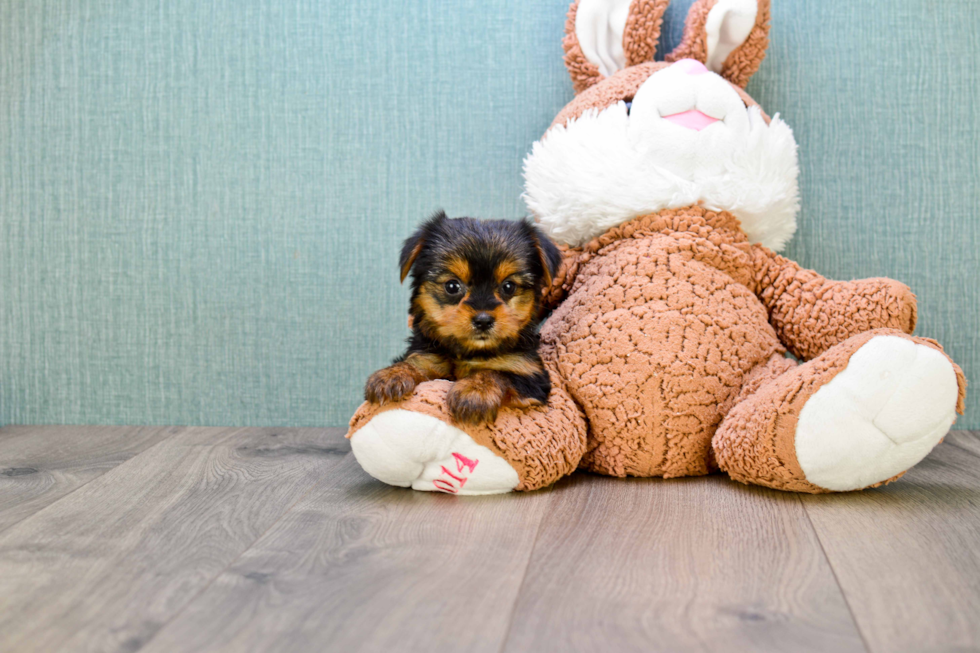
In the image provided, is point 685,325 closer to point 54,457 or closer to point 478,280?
A: point 478,280

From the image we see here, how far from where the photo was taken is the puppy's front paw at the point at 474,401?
57.2 inches

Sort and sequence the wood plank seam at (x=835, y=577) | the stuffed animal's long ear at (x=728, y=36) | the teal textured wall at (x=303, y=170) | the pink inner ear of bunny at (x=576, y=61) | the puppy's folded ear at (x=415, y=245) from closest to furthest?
the wood plank seam at (x=835, y=577), the puppy's folded ear at (x=415, y=245), the stuffed animal's long ear at (x=728, y=36), the pink inner ear of bunny at (x=576, y=61), the teal textured wall at (x=303, y=170)

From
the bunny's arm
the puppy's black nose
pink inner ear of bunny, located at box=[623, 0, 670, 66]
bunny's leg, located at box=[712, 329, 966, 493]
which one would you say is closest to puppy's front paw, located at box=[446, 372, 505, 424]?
the puppy's black nose

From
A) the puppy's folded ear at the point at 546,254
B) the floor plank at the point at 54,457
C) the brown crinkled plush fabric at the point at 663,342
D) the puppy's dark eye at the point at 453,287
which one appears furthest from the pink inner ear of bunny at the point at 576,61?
the floor plank at the point at 54,457

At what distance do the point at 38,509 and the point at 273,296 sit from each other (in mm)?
919

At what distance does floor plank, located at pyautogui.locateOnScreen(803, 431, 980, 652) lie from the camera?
974mm

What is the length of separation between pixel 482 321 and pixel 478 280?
0.10m

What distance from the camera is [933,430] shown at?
4.61 ft

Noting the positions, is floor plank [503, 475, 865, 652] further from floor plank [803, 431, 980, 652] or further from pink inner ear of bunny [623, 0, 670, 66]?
pink inner ear of bunny [623, 0, 670, 66]

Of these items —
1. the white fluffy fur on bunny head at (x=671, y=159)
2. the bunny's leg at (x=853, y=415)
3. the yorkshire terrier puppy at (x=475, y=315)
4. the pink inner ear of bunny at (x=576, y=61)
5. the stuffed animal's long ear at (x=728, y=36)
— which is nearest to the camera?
the bunny's leg at (x=853, y=415)

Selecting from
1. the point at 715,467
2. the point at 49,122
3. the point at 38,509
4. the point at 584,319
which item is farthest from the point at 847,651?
the point at 49,122

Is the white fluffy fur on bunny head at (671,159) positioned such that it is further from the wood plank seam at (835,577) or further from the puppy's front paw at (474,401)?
the wood plank seam at (835,577)

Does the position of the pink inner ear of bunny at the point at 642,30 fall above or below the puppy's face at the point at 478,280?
above

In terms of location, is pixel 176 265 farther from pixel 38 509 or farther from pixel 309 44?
pixel 38 509
